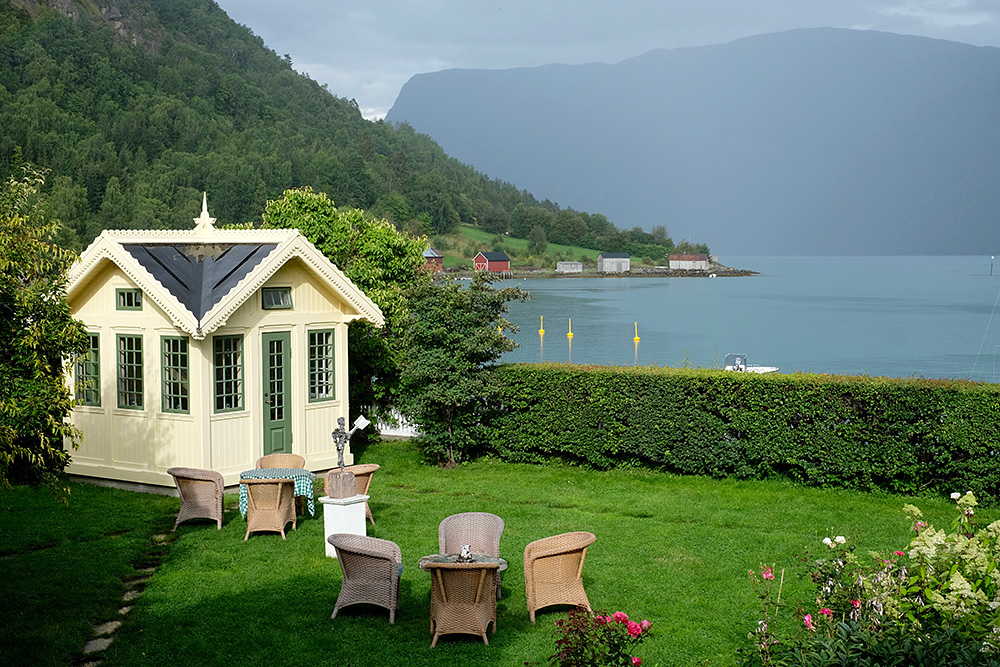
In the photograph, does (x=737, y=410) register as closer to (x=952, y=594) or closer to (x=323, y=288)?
(x=323, y=288)

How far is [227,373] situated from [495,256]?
122102 mm

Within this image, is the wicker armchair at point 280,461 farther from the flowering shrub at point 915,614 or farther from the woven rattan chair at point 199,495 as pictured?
the flowering shrub at point 915,614

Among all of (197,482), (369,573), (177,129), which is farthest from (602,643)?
(177,129)

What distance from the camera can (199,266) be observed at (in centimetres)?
1505

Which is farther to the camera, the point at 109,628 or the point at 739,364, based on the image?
the point at 739,364

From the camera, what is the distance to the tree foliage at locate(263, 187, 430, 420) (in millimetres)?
18953

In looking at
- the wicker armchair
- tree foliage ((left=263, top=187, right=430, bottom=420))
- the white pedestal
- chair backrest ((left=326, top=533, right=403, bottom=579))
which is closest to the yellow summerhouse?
the wicker armchair

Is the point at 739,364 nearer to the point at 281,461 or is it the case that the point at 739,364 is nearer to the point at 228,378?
the point at 281,461

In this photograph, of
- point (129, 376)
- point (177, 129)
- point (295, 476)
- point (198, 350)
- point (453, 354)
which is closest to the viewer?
point (295, 476)

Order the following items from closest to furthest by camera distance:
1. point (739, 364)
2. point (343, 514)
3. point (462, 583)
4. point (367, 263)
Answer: point (462, 583)
point (343, 514)
point (367, 263)
point (739, 364)

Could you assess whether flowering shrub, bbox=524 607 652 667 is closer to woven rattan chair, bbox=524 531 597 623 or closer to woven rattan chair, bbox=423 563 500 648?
woven rattan chair, bbox=423 563 500 648

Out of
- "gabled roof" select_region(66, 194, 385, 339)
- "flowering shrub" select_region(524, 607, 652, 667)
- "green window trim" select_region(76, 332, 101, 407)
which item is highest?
"gabled roof" select_region(66, 194, 385, 339)

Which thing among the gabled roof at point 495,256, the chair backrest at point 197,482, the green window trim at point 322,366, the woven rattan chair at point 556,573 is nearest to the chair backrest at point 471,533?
the woven rattan chair at point 556,573

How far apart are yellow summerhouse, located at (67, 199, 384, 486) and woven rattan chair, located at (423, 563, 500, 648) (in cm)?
729
